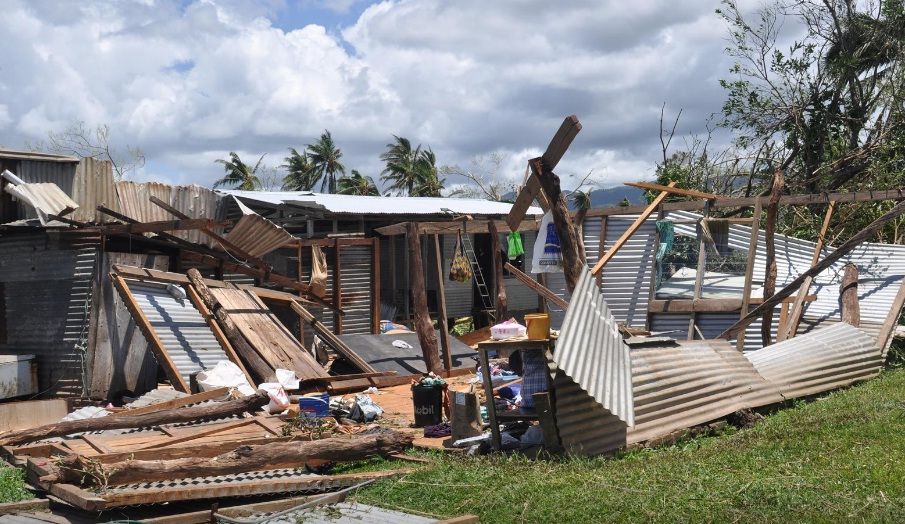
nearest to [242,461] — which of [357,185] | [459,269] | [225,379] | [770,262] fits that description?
[225,379]

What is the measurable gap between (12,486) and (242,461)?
1.95 meters

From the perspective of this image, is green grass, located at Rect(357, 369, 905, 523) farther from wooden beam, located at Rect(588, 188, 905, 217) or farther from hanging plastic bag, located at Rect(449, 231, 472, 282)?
hanging plastic bag, located at Rect(449, 231, 472, 282)

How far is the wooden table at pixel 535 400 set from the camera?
777 cm

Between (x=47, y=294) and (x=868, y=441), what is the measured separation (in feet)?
33.6

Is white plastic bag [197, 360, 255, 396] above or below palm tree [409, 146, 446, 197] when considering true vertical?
below

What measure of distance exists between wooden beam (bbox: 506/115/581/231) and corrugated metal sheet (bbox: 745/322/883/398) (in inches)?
123

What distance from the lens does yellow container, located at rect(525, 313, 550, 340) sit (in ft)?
26.6

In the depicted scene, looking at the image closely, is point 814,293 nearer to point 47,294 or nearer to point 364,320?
point 364,320

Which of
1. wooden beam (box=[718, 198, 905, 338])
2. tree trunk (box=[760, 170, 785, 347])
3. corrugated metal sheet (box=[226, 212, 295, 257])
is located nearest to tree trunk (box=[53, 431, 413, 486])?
wooden beam (box=[718, 198, 905, 338])

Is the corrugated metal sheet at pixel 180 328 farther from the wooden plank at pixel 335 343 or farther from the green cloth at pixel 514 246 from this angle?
the green cloth at pixel 514 246

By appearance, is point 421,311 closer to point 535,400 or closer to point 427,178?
point 535,400

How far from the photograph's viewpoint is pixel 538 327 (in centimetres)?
813

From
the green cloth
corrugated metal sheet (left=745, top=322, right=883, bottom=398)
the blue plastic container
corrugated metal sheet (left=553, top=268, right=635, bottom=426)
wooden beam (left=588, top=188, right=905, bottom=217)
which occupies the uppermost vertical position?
wooden beam (left=588, top=188, right=905, bottom=217)

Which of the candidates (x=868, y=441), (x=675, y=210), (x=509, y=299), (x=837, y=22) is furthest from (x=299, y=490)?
(x=837, y=22)
